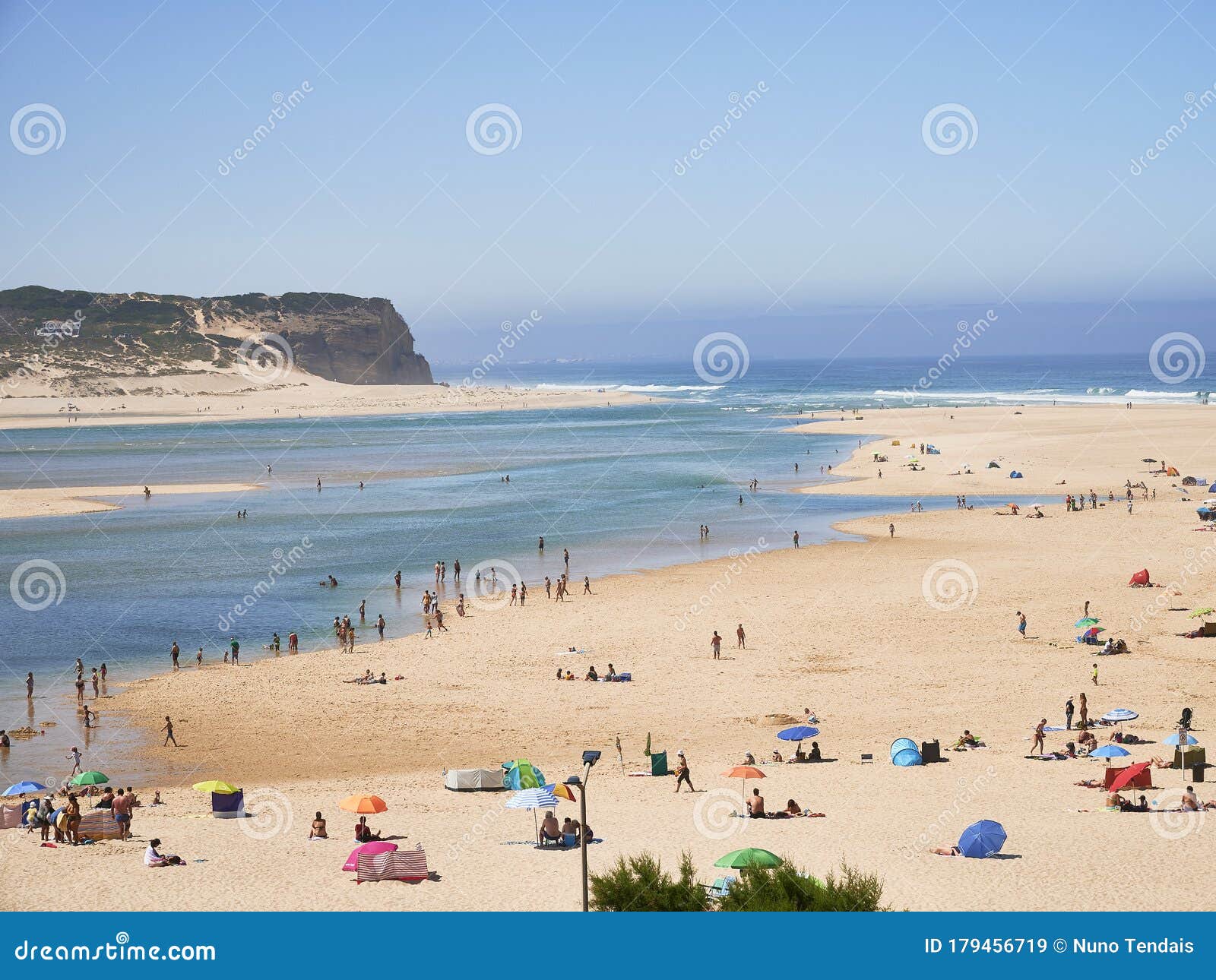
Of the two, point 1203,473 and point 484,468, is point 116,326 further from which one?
point 1203,473

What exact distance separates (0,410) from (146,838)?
12764 centimetres

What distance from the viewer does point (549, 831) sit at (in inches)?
686

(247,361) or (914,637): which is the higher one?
(247,361)

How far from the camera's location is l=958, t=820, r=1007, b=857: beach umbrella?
1600 centimetres

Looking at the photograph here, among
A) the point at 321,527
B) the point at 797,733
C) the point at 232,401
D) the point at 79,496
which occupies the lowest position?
the point at 797,733

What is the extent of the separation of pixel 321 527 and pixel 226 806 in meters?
36.6

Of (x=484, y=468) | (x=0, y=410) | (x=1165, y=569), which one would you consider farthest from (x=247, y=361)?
(x=1165, y=569)

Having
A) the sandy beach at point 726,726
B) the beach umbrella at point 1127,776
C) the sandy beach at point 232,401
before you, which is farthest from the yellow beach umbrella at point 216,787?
the sandy beach at point 232,401

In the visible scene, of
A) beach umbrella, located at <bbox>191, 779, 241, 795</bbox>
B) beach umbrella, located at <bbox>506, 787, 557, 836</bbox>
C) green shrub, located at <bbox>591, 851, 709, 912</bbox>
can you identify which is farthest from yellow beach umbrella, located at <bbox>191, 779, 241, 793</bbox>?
green shrub, located at <bbox>591, 851, 709, 912</bbox>

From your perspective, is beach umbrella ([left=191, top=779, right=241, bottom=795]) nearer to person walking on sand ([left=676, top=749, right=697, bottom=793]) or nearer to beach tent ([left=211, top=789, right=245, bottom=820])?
beach tent ([left=211, top=789, right=245, bottom=820])

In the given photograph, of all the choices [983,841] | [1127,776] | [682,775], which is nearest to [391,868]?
[682,775]

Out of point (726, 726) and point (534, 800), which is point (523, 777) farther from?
point (726, 726)

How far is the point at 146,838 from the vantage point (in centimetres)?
1792

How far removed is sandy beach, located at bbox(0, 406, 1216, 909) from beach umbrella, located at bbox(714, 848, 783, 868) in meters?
0.86
